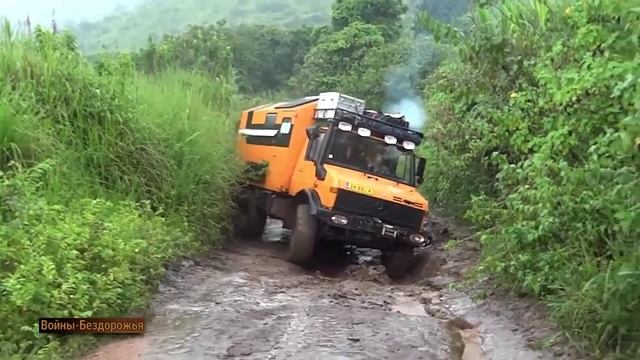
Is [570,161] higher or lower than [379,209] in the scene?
higher

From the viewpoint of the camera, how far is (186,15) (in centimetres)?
6219

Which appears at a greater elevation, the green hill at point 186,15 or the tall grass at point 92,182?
the green hill at point 186,15

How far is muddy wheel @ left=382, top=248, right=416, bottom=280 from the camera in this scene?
1089 centimetres

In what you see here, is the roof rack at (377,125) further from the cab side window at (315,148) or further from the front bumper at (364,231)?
the front bumper at (364,231)

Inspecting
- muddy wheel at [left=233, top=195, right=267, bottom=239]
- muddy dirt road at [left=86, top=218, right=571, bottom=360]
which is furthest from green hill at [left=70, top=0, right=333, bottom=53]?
muddy dirt road at [left=86, top=218, right=571, bottom=360]

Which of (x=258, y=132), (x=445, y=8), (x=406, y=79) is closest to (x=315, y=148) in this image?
(x=258, y=132)

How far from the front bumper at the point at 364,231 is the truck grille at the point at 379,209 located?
0.24 ft

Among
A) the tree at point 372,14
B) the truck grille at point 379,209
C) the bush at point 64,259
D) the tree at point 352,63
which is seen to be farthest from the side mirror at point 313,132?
the tree at point 372,14

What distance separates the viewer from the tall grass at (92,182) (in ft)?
20.0

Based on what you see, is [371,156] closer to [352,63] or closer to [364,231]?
[364,231]

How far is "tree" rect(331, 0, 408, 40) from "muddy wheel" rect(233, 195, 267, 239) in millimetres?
15572

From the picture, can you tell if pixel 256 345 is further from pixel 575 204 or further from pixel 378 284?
pixel 378 284

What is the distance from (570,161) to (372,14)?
21696 millimetres

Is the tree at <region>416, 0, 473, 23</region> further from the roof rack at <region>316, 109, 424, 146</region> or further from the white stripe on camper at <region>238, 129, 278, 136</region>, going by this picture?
the roof rack at <region>316, 109, 424, 146</region>
